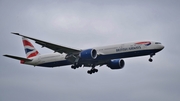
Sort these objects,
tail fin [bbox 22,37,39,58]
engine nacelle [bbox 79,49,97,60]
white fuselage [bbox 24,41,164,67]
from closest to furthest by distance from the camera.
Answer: white fuselage [bbox 24,41,164,67] < engine nacelle [bbox 79,49,97,60] < tail fin [bbox 22,37,39,58]

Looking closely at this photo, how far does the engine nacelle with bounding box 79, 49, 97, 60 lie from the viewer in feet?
227

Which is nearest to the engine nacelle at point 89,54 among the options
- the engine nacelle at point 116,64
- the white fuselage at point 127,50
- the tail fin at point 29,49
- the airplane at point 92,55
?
the airplane at point 92,55

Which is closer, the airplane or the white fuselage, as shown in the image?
the white fuselage

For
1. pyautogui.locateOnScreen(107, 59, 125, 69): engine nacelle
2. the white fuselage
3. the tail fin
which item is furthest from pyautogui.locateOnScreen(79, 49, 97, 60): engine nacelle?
the tail fin

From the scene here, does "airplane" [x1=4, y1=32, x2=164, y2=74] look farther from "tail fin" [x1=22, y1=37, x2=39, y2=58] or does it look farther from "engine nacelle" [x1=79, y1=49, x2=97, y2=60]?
"tail fin" [x1=22, y1=37, x2=39, y2=58]

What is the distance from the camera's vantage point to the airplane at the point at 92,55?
67875 millimetres

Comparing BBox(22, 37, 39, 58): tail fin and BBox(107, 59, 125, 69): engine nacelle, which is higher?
BBox(22, 37, 39, 58): tail fin

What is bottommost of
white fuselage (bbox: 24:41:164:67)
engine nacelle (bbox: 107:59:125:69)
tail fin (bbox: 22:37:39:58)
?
engine nacelle (bbox: 107:59:125:69)

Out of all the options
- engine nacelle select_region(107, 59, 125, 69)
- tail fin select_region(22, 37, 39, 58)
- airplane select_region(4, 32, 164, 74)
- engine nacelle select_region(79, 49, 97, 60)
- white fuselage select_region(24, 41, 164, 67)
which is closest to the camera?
white fuselage select_region(24, 41, 164, 67)

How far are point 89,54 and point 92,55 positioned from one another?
1.72 feet

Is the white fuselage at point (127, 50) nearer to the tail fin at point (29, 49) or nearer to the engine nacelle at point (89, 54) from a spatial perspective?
the engine nacelle at point (89, 54)

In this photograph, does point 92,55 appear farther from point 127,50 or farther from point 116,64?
point 116,64

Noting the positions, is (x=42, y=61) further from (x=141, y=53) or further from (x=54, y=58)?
(x=141, y=53)

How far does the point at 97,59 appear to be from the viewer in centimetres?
7094
